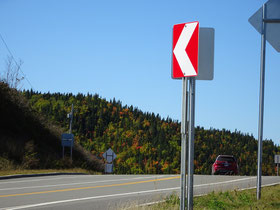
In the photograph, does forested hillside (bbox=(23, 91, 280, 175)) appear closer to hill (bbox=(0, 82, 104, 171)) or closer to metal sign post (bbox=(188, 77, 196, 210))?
hill (bbox=(0, 82, 104, 171))

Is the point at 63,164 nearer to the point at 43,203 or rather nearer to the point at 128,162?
the point at 43,203

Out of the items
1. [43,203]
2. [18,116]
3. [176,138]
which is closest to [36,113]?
[18,116]

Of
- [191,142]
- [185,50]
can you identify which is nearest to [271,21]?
[185,50]

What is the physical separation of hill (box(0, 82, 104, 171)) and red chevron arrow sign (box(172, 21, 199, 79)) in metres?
21.9

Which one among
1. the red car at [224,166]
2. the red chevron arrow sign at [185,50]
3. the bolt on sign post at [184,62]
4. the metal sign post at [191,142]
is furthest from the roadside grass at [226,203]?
the red car at [224,166]

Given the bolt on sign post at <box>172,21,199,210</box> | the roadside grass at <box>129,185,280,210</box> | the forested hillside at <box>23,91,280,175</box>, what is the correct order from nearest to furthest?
1. the bolt on sign post at <box>172,21,199,210</box>
2. the roadside grass at <box>129,185,280,210</box>
3. the forested hillside at <box>23,91,280,175</box>

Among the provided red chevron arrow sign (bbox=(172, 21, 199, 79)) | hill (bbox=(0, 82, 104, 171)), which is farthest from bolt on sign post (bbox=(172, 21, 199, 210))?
hill (bbox=(0, 82, 104, 171))

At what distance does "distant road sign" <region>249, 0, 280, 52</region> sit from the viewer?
11078 millimetres

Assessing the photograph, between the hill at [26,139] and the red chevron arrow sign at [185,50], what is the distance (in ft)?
71.9

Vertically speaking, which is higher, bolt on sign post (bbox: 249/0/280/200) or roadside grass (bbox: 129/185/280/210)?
bolt on sign post (bbox: 249/0/280/200)

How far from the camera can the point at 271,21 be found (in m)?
11.1

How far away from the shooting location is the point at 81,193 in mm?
13719

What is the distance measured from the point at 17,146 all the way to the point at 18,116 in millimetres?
5705

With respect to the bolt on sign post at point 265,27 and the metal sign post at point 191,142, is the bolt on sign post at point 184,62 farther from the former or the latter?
the bolt on sign post at point 265,27
